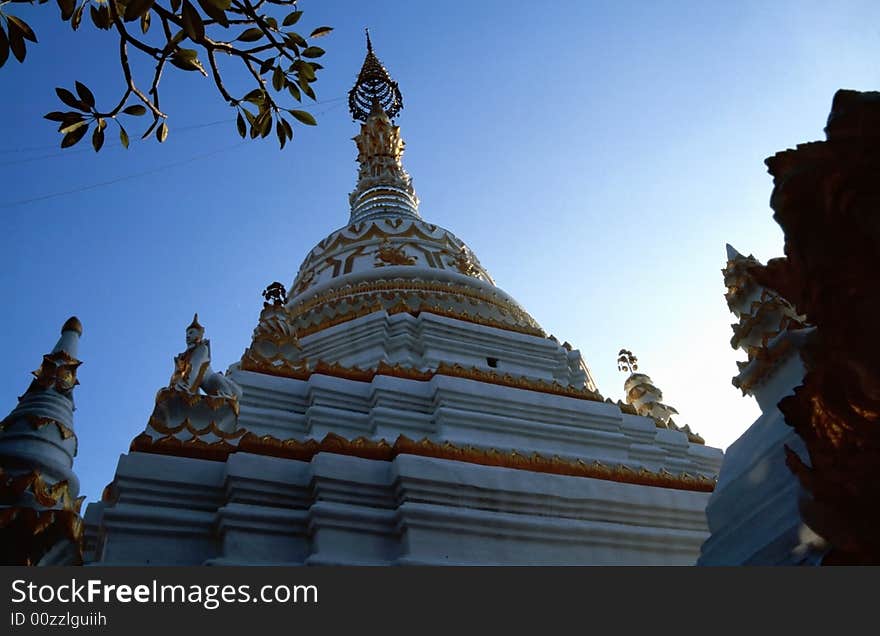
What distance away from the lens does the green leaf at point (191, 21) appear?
441 cm

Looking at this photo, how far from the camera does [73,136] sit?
195 inches

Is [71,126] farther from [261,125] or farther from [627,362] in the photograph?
[627,362]

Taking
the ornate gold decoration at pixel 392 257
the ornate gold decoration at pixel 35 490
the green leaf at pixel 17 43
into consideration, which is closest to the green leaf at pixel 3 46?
the green leaf at pixel 17 43

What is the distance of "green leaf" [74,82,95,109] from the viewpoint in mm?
4824

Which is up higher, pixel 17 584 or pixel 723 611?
pixel 17 584

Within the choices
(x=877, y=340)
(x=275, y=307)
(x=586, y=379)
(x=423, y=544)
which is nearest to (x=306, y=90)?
(x=877, y=340)

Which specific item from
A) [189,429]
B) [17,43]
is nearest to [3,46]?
[17,43]

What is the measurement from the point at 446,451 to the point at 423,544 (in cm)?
130

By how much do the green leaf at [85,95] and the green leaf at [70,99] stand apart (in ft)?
0.07

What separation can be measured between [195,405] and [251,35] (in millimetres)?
5235

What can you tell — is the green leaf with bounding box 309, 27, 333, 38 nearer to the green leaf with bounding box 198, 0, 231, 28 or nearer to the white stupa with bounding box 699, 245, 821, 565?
the green leaf with bounding box 198, 0, 231, 28

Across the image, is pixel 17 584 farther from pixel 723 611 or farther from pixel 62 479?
pixel 723 611

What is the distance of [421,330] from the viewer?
1453 centimetres

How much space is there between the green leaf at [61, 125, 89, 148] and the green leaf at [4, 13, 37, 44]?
1.97 feet
